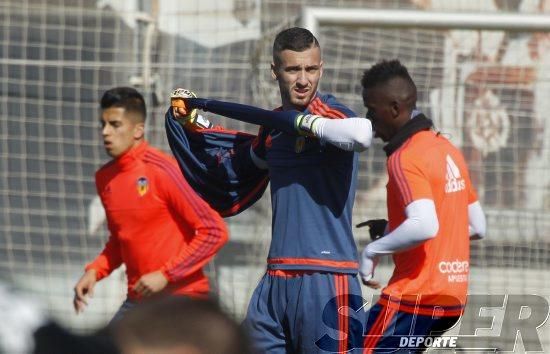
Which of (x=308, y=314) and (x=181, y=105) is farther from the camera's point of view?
(x=181, y=105)

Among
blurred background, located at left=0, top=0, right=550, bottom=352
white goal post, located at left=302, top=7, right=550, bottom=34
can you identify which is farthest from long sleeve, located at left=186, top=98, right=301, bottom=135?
blurred background, located at left=0, top=0, right=550, bottom=352

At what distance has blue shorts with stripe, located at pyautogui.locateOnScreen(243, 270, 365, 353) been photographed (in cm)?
432

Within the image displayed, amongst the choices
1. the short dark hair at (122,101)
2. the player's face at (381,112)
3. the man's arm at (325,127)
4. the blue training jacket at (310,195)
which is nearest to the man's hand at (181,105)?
the blue training jacket at (310,195)

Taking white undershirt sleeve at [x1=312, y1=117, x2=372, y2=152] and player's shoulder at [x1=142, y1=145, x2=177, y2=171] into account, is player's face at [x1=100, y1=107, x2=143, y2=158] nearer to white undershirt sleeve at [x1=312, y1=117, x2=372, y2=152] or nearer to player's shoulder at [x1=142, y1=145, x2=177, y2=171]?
player's shoulder at [x1=142, y1=145, x2=177, y2=171]

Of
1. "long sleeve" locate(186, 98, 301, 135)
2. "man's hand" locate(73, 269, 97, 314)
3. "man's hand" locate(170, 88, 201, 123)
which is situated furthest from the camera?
"man's hand" locate(73, 269, 97, 314)

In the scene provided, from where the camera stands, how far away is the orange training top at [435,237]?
186 inches

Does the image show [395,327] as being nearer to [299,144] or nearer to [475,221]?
[475,221]

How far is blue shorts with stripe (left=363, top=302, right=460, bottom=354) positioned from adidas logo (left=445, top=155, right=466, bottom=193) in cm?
55

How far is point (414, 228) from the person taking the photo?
14.7 feet

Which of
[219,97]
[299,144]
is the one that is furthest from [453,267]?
[219,97]

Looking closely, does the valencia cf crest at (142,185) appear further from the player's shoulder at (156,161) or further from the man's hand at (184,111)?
the man's hand at (184,111)

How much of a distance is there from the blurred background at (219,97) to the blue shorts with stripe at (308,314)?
11.9ft

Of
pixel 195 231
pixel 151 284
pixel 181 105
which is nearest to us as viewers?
pixel 181 105

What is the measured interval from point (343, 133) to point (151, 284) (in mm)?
2285
